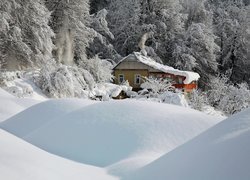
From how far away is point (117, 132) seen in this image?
730 centimetres

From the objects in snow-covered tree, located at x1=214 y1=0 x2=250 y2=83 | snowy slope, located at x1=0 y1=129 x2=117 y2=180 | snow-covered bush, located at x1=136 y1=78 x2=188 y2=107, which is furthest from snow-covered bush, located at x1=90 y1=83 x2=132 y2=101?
snowy slope, located at x1=0 y1=129 x2=117 y2=180

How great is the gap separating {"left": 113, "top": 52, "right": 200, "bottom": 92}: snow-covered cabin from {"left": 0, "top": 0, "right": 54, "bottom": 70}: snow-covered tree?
8.83 m

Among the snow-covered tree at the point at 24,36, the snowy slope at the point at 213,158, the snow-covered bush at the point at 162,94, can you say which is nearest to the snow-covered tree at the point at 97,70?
the snow-covered bush at the point at 162,94

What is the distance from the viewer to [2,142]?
485cm

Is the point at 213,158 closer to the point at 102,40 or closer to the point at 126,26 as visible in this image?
the point at 102,40

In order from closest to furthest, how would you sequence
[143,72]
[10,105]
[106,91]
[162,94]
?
1. [10,105]
2. [162,94]
3. [106,91]
4. [143,72]

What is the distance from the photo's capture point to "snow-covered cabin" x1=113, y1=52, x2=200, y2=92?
30.8m

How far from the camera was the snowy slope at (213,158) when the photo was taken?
425cm

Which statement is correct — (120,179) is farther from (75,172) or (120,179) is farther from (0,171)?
(0,171)

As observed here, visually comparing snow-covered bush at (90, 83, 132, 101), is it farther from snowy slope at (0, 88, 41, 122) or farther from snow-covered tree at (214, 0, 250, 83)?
snow-covered tree at (214, 0, 250, 83)

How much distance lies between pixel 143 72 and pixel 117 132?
25.2m

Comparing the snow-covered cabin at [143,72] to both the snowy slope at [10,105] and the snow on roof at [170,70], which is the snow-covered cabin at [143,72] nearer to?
the snow on roof at [170,70]

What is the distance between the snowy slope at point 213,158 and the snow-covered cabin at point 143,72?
2514 centimetres

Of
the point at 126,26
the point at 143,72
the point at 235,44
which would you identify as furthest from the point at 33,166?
the point at 235,44
